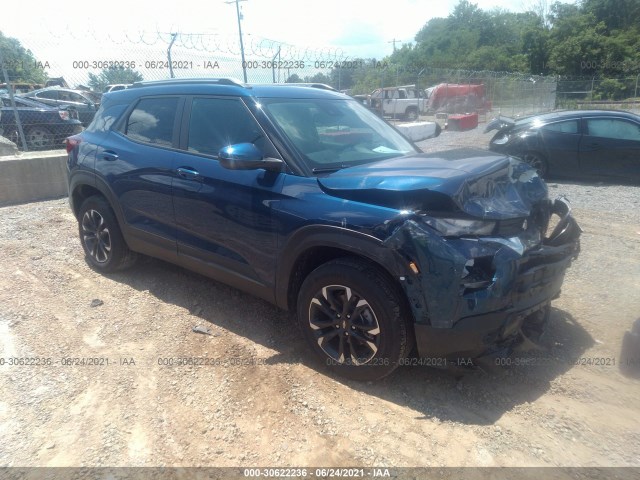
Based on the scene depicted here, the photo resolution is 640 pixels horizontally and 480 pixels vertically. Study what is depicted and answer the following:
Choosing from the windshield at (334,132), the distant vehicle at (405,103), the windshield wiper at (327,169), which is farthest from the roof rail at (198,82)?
the distant vehicle at (405,103)

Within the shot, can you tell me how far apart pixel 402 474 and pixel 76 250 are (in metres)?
4.90

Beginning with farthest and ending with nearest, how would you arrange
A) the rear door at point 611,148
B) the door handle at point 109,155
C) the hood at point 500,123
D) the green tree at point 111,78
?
the green tree at point 111,78 → the hood at point 500,123 → the rear door at point 611,148 → the door handle at point 109,155

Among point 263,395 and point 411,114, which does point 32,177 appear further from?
point 411,114

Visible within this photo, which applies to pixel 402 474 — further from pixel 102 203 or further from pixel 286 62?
pixel 286 62

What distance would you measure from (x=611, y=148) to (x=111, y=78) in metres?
13.0

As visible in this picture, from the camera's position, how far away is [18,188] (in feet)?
26.7

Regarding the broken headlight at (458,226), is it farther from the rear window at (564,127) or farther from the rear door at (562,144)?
the rear window at (564,127)

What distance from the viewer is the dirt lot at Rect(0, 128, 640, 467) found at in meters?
2.61

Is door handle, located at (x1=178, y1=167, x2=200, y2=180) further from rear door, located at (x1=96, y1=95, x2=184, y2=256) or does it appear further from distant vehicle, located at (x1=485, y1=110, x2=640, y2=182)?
distant vehicle, located at (x1=485, y1=110, x2=640, y2=182)

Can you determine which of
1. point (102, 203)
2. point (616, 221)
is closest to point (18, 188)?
point (102, 203)

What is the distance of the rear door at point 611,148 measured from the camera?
902cm

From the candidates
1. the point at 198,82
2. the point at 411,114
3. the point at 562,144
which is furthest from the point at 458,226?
the point at 411,114

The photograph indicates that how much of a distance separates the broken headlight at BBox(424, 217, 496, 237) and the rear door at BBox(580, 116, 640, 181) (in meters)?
7.78

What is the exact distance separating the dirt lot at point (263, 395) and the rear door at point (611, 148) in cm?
538
